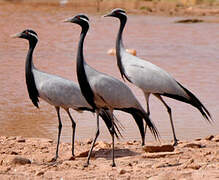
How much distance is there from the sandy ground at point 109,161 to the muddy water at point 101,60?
1047 mm

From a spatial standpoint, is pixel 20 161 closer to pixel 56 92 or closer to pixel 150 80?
pixel 56 92

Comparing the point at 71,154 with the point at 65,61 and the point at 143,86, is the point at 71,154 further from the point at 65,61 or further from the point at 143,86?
the point at 65,61

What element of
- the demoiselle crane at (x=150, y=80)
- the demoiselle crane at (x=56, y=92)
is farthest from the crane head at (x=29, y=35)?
the demoiselle crane at (x=150, y=80)

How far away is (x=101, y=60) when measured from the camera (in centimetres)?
1845

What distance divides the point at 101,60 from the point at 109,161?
10279 millimetres

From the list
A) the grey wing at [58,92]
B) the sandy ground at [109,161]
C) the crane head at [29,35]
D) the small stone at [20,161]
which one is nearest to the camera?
the sandy ground at [109,161]

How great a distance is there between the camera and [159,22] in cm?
2881

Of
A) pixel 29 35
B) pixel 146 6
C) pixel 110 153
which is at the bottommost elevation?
pixel 110 153

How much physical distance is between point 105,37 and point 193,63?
5.77 metres

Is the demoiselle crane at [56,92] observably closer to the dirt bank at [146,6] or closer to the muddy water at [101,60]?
the muddy water at [101,60]

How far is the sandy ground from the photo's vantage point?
7.09 metres

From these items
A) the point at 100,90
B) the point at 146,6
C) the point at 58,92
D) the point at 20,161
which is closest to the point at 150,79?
the point at 58,92

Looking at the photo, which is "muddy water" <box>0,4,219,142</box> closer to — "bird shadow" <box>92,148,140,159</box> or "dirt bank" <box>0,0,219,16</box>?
"bird shadow" <box>92,148,140,159</box>

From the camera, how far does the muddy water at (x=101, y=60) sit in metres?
11.1
